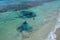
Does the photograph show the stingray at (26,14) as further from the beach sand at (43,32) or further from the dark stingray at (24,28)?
the beach sand at (43,32)

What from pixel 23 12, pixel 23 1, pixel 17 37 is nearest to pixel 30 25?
pixel 17 37

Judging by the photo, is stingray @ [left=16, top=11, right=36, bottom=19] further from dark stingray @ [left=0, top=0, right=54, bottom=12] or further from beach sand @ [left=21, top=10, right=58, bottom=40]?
beach sand @ [left=21, top=10, right=58, bottom=40]

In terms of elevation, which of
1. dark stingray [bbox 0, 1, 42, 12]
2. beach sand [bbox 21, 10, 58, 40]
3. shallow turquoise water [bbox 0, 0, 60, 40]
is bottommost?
beach sand [bbox 21, 10, 58, 40]

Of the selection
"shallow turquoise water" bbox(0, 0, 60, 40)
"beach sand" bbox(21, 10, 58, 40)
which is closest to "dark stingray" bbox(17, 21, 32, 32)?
"shallow turquoise water" bbox(0, 0, 60, 40)

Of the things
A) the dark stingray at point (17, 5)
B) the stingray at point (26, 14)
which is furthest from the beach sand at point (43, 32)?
the dark stingray at point (17, 5)

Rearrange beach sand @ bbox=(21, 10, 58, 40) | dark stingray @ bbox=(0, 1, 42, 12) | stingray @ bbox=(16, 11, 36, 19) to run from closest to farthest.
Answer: beach sand @ bbox=(21, 10, 58, 40), stingray @ bbox=(16, 11, 36, 19), dark stingray @ bbox=(0, 1, 42, 12)

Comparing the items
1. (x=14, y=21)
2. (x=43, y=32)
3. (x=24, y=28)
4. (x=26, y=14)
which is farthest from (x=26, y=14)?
(x=43, y=32)

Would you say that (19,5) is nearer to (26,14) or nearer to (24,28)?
(26,14)

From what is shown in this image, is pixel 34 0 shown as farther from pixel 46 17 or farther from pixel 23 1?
pixel 46 17
